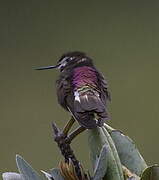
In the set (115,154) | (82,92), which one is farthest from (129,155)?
(82,92)

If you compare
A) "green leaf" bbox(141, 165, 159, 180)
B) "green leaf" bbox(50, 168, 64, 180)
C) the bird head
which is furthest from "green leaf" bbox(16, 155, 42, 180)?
the bird head

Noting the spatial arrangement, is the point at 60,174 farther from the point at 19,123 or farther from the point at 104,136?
the point at 19,123

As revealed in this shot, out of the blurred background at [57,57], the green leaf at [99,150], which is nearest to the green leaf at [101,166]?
the green leaf at [99,150]

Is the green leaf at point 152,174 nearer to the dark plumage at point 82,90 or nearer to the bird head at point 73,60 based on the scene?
the dark plumage at point 82,90

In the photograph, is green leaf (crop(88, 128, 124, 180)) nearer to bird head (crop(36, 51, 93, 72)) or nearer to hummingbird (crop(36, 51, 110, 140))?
hummingbird (crop(36, 51, 110, 140))

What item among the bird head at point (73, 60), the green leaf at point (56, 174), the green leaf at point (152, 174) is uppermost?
the bird head at point (73, 60)

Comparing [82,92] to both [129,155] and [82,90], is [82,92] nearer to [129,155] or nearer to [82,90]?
[82,90]
